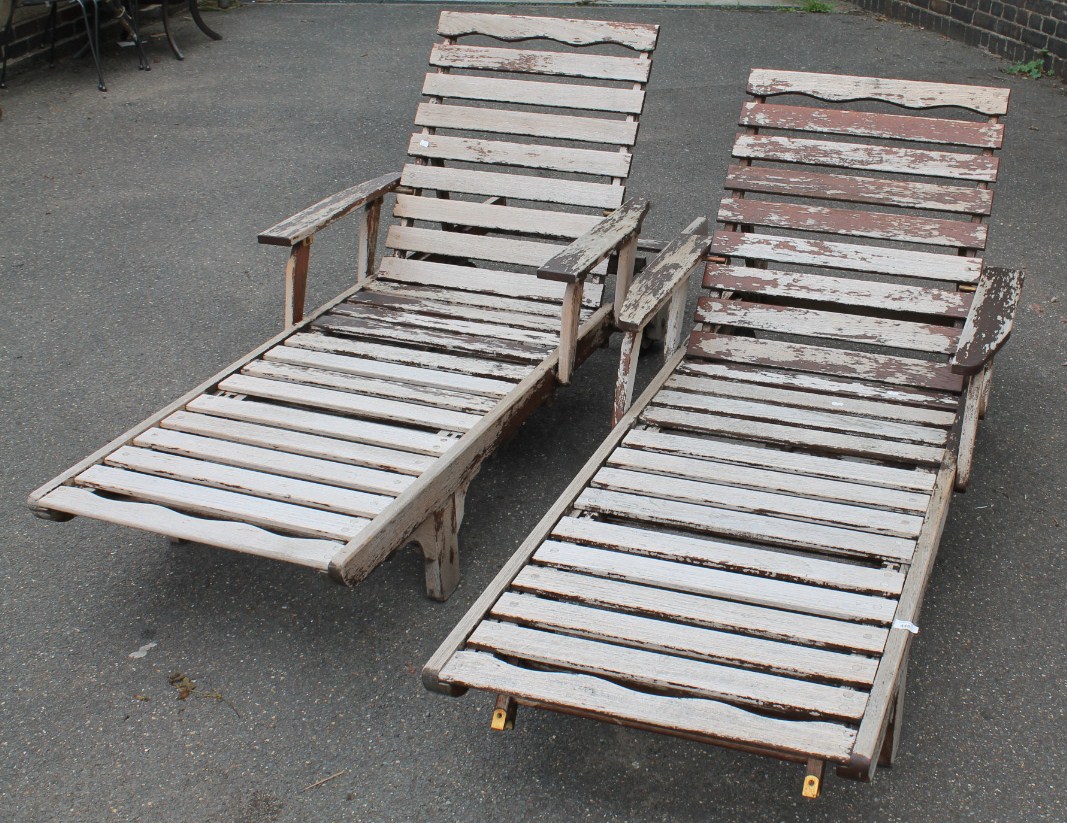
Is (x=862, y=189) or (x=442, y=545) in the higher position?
(x=862, y=189)

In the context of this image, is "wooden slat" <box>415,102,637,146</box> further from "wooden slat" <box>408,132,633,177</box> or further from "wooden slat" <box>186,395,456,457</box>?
"wooden slat" <box>186,395,456,457</box>

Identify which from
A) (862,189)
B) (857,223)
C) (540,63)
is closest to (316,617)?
(857,223)

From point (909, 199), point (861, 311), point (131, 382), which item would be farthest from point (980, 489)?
point (131, 382)

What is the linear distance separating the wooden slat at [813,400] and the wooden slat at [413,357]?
0.52m

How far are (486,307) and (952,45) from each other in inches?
231

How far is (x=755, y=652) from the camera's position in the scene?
2.33 m

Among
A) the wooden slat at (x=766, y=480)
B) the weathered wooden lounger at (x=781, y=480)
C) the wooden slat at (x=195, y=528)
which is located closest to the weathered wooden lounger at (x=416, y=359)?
the wooden slat at (x=195, y=528)

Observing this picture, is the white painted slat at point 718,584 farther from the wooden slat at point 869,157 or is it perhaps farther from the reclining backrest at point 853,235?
the wooden slat at point 869,157

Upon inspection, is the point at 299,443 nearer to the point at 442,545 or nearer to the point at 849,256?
the point at 442,545

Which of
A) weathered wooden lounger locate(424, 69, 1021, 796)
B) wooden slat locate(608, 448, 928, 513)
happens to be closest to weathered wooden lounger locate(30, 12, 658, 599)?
weathered wooden lounger locate(424, 69, 1021, 796)

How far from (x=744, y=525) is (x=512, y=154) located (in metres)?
2.03

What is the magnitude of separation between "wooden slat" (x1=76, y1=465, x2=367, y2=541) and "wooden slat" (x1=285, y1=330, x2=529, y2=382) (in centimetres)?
85

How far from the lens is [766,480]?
2.95m

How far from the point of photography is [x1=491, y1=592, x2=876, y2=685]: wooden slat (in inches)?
90.0
